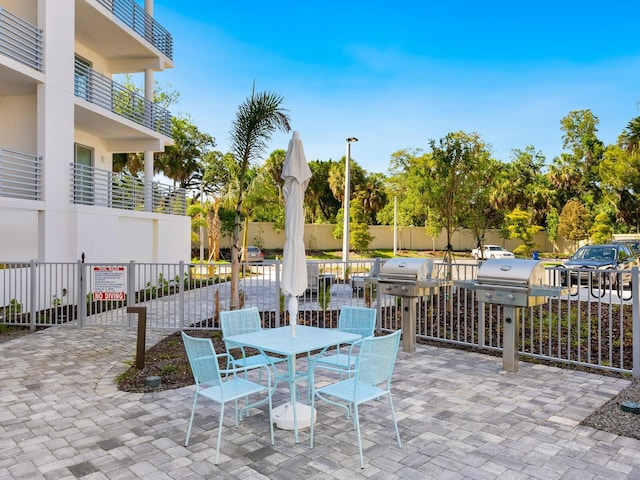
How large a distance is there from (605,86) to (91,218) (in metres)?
38.5

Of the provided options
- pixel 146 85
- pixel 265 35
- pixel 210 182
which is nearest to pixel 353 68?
pixel 265 35

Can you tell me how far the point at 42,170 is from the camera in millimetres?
11836

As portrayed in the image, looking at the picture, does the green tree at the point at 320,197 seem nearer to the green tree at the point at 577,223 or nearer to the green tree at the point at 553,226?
the green tree at the point at 553,226

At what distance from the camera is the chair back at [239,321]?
5.17m

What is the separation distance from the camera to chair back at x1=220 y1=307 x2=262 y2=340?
517cm

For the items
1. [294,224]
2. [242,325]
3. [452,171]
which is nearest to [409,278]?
[294,224]

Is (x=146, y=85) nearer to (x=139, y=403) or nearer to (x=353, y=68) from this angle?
(x=353, y=68)

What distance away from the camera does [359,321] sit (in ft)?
17.7

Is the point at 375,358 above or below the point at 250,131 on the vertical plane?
below

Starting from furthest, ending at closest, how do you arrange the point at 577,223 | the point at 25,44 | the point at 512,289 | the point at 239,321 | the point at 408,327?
the point at 577,223
the point at 25,44
the point at 408,327
the point at 512,289
the point at 239,321

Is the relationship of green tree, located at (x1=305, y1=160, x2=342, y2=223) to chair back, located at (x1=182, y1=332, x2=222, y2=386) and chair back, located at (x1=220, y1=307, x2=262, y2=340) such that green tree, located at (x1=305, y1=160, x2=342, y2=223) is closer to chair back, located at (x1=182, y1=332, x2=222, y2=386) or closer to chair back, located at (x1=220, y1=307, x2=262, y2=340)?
chair back, located at (x1=220, y1=307, x2=262, y2=340)

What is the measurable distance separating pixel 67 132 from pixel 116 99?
4946 millimetres

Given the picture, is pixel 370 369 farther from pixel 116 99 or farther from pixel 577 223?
pixel 577 223

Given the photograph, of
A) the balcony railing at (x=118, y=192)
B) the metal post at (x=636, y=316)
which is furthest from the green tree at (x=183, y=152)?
the metal post at (x=636, y=316)
